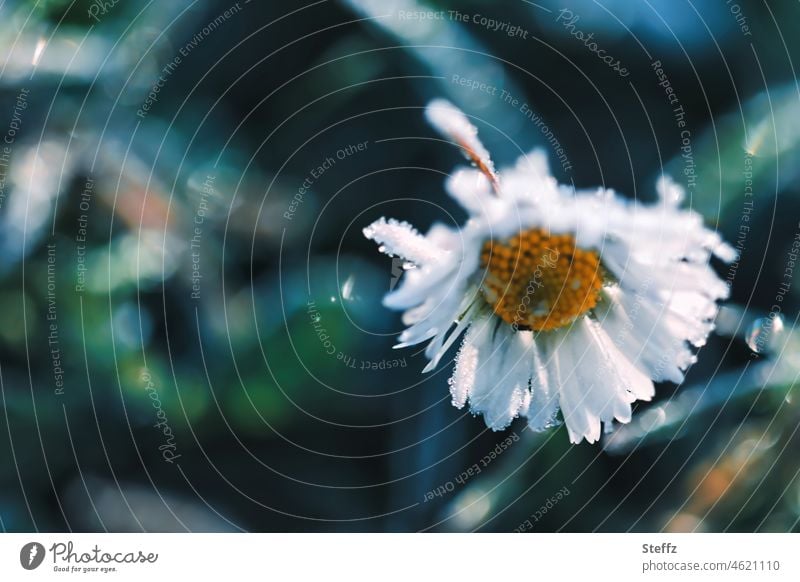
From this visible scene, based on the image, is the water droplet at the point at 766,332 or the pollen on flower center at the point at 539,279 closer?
the pollen on flower center at the point at 539,279

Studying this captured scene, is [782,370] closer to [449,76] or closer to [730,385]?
[730,385]

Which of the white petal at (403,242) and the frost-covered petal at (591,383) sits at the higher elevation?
the white petal at (403,242)

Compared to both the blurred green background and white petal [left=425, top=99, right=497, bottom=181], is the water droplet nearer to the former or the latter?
the blurred green background

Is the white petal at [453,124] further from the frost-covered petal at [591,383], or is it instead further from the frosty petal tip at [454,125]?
the frost-covered petal at [591,383]

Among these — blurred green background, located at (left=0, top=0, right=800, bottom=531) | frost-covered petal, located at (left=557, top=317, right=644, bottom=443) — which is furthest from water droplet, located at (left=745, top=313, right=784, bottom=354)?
frost-covered petal, located at (left=557, top=317, right=644, bottom=443)

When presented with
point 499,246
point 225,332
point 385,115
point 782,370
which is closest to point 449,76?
point 385,115
